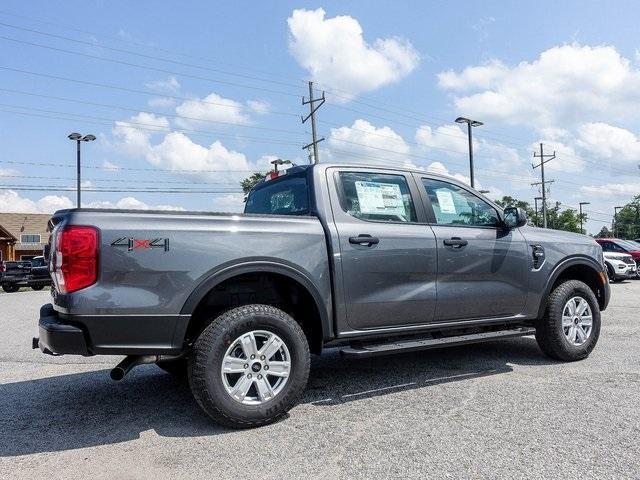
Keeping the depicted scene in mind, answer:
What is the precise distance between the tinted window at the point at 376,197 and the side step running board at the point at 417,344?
1.02 metres

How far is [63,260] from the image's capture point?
3182 mm

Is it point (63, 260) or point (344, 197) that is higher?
point (344, 197)

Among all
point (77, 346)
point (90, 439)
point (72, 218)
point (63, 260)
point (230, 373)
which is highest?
point (72, 218)

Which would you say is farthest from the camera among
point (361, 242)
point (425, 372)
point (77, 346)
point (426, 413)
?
point (425, 372)

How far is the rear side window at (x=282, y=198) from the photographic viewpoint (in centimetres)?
436

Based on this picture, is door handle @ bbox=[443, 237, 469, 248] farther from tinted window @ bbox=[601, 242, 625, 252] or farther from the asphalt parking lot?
tinted window @ bbox=[601, 242, 625, 252]

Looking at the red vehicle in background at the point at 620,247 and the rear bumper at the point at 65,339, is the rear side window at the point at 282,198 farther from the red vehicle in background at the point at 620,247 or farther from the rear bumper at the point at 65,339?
the red vehicle in background at the point at 620,247

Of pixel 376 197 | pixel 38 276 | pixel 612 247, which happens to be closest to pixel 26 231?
pixel 38 276

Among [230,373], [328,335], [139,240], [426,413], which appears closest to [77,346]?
[139,240]

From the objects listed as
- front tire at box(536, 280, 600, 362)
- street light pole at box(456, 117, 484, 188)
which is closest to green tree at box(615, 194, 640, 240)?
street light pole at box(456, 117, 484, 188)

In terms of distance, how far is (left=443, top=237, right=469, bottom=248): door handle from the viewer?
452 cm

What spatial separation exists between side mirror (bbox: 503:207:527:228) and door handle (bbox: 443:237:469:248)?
1.97 ft

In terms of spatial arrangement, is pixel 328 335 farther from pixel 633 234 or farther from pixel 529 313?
pixel 633 234

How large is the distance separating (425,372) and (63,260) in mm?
3308
